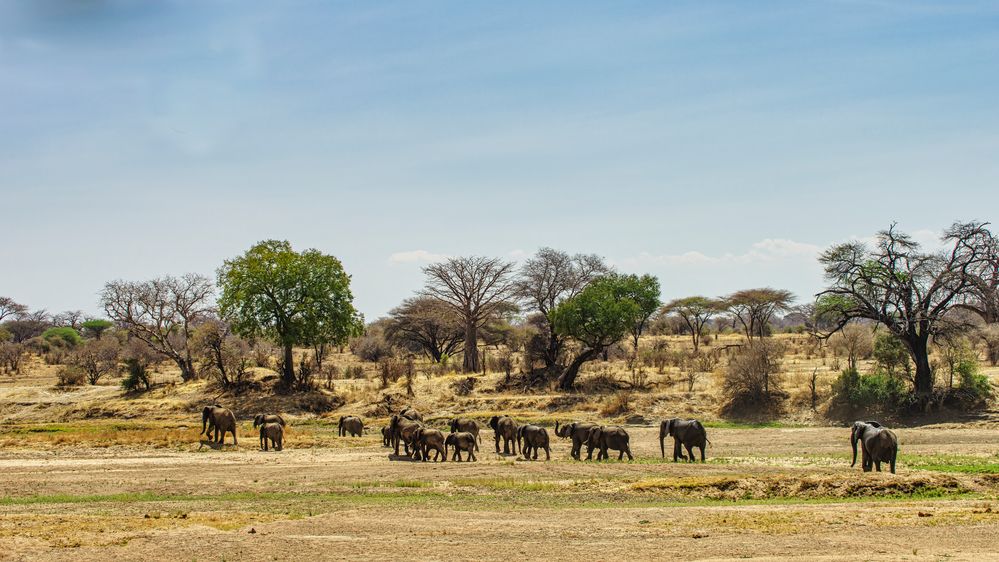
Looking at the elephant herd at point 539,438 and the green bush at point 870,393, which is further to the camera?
the green bush at point 870,393

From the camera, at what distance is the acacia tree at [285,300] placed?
1961 inches

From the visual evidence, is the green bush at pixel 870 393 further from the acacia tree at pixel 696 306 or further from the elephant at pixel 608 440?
the acacia tree at pixel 696 306

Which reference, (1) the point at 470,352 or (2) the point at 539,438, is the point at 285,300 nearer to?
(1) the point at 470,352

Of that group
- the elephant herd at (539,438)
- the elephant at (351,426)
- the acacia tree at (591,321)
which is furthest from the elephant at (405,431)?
the acacia tree at (591,321)

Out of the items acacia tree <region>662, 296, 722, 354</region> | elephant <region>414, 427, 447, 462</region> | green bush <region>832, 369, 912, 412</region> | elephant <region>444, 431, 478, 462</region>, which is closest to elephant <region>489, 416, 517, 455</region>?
elephant <region>444, 431, 478, 462</region>

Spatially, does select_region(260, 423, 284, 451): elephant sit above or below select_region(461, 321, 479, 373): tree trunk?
below

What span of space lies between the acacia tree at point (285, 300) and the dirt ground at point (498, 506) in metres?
20.2

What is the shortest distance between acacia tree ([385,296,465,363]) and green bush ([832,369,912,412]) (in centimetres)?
3384

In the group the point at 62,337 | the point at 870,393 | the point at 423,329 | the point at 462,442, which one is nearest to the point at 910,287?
the point at 870,393

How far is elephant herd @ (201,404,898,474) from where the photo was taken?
22.6 metres

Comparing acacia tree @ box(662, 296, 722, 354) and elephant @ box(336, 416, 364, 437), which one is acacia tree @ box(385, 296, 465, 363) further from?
elephant @ box(336, 416, 364, 437)

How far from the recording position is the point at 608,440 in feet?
88.5

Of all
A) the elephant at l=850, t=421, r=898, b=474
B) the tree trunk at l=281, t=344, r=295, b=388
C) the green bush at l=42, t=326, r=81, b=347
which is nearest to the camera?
the elephant at l=850, t=421, r=898, b=474

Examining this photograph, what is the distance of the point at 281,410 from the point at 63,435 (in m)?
13.2
